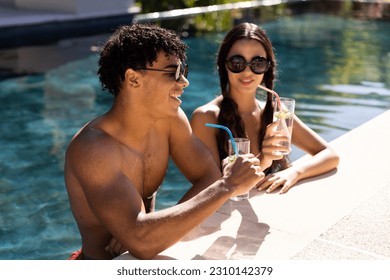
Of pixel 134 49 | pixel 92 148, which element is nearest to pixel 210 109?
pixel 134 49

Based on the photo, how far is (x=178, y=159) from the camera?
343cm

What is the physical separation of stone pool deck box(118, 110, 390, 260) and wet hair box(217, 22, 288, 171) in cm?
49

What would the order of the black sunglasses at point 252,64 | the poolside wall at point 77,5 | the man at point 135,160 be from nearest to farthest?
1. the man at point 135,160
2. the black sunglasses at point 252,64
3. the poolside wall at point 77,5

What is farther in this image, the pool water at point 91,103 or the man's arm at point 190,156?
the pool water at point 91,103

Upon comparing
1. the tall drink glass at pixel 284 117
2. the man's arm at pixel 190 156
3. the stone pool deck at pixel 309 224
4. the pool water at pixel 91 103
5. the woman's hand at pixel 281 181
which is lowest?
the pool water at pixel 91 103

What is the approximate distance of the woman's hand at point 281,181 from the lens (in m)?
3.69

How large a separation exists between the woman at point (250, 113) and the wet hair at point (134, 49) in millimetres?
1002

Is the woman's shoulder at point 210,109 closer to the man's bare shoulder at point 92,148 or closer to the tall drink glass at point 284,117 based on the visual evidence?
the tall drink glass at point 284,117

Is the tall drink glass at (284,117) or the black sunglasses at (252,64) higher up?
the black sunglasses at (252,64)

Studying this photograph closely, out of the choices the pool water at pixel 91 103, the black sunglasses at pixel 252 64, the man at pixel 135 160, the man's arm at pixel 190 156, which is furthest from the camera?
the pool water at pixel 91 103

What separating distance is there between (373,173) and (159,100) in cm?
170

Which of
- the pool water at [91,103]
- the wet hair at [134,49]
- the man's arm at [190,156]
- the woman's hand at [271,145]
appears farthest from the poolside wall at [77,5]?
the wet hair at [134,49]

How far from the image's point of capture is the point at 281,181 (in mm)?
3725

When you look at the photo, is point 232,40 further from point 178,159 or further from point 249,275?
point 249,275
